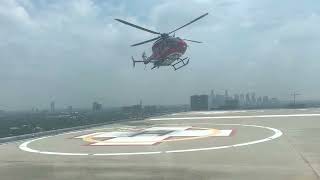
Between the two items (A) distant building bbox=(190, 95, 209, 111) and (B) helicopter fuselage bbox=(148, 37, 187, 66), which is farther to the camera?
(A) distant building bbox=(190, 95, 209, 111)

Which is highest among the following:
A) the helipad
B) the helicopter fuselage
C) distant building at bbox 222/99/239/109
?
the helicopter fuselage

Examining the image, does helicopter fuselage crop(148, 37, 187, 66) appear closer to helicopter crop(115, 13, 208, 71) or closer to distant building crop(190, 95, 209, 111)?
helicopter crop(115, 13, 208, 71)

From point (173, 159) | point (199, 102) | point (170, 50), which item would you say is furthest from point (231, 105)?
point (173, 159)

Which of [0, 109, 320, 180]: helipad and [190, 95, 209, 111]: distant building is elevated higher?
[190, 95, 209, 111]: distant building

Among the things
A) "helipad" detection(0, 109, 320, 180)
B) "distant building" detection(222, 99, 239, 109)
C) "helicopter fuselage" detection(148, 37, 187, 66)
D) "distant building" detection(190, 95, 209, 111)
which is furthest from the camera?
"distant building" detection(190, 95, 209, 111)

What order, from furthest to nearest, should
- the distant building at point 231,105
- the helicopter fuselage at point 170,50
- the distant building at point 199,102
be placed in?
the distant building at point 199,102 → the distant building at point 231,105 → the helicopter fuselage at point 170,50

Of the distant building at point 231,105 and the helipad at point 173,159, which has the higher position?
the distant building at point 231,105

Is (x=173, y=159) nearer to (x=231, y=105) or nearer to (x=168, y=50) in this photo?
(x=168, y=50)

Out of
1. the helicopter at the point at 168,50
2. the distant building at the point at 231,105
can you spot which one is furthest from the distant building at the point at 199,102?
the helicopter at the point at 168,50

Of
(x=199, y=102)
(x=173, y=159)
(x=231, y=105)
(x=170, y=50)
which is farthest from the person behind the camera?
(x=199, y=102)

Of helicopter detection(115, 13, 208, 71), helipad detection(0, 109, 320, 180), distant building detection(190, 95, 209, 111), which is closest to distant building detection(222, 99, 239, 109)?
distant building detection(190, 95, 209, 111)

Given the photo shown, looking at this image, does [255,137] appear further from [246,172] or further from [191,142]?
[246,172]

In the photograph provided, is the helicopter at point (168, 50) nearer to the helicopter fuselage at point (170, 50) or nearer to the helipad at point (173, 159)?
the helicopter fuselage at point (170, 50)
